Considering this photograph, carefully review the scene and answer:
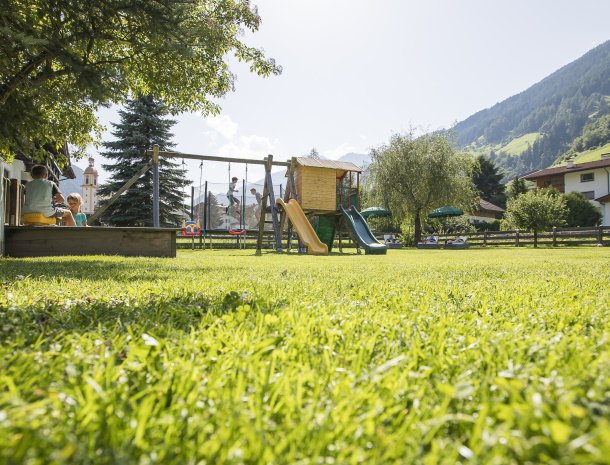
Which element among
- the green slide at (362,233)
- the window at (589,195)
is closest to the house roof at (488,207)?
the window at (589,195)

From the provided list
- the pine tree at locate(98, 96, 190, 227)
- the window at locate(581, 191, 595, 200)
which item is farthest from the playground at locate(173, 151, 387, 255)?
the window at locate(581, 191, 595, 200)

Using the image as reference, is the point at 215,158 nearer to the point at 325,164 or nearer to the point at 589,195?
the point at 325,164

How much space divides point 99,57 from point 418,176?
23610 millimetres

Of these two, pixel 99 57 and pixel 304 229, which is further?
pixel 304 229

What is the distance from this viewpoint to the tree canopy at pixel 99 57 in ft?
13.4

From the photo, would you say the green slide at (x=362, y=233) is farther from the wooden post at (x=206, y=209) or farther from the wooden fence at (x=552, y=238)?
the wooden fence at (x=552, y=238)

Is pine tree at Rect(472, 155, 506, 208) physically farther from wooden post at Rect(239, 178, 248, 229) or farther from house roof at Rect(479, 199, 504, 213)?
wooden post at Rect(239, 178, 248, 229)

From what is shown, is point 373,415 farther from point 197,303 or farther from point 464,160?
point 464,160

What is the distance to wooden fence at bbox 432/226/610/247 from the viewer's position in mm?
27594

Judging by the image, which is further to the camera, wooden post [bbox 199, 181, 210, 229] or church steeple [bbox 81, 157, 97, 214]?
church steeple [bbox 81, 157, 97, 214]

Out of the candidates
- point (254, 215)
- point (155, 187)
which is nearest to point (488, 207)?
point (254, 215)

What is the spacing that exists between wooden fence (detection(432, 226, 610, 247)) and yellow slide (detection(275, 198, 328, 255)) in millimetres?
18993

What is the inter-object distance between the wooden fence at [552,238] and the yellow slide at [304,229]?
19.0 m

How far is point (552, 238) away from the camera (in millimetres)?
29516
